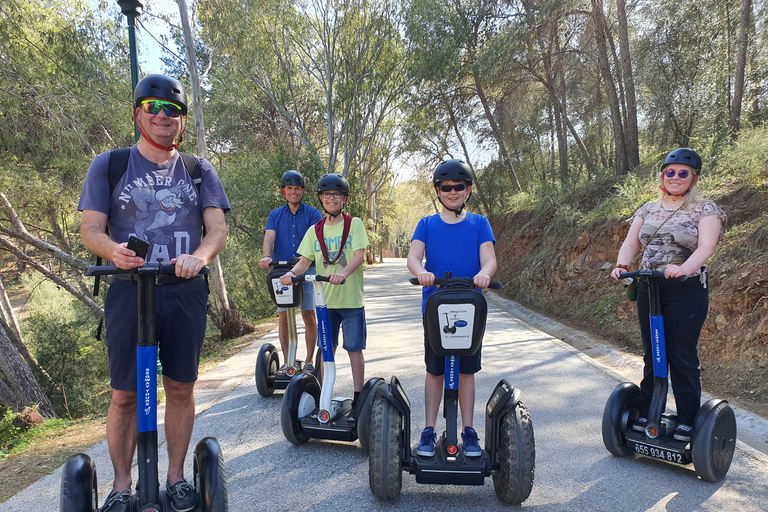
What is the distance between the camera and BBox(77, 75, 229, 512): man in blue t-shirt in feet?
7.52

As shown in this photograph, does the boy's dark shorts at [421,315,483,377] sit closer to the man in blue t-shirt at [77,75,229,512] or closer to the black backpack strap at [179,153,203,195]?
the man in blue t-shirt at [77,75,229,512]

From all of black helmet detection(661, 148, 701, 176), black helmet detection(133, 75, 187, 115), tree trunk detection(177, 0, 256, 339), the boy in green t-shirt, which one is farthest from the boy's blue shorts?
tree trunk detection(177, 0, 256, 339)

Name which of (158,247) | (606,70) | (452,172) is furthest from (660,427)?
(606,70)

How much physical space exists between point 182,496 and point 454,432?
1.55m

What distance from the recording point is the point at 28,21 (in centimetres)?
873

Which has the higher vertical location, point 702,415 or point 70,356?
point 702,415

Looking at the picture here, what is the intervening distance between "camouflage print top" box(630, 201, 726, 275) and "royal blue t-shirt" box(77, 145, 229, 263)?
310cm

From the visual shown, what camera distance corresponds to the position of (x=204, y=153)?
9656 mm

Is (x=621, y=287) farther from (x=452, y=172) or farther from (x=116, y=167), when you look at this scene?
(x=116, y=167)

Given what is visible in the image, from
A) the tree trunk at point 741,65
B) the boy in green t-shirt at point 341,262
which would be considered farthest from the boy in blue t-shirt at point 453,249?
the tree trunk at point 741,65

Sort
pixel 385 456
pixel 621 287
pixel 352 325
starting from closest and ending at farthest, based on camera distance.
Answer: pixel 385 456 < pixel 352 325 < pixel 621 287

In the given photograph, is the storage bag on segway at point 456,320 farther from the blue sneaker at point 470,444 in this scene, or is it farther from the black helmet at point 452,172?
the black helmet at point 452,172

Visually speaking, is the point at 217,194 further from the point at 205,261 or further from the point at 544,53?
the point at 544,53

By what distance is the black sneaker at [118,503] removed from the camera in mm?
2174
